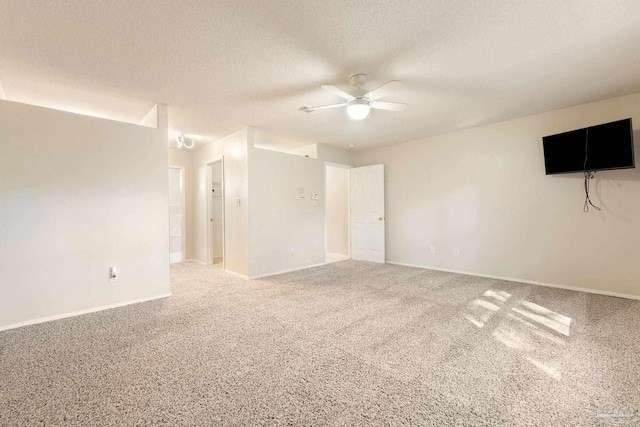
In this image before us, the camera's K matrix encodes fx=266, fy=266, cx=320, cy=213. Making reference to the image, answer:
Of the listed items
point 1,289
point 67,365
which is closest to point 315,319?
point 67,365

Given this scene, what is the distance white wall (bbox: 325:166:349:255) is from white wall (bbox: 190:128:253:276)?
267 cm

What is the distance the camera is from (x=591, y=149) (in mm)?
3324

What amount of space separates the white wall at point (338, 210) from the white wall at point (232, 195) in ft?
8.77

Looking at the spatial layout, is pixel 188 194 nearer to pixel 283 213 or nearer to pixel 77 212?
pixel 283 213

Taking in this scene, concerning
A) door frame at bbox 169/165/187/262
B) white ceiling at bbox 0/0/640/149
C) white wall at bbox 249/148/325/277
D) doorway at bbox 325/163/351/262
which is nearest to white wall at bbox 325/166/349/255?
doorway at bbox 325/163/351/262

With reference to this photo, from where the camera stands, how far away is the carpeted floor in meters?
1.50

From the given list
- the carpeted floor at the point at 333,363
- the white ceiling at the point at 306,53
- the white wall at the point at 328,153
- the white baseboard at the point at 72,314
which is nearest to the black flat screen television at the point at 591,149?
the white ceiling at the point at 306,53

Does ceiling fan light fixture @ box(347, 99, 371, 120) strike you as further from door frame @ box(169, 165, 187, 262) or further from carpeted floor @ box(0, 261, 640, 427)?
door frame @ box(169, 165, 187, 262)

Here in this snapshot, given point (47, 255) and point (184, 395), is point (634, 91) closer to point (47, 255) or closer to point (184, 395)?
point (184, 395)

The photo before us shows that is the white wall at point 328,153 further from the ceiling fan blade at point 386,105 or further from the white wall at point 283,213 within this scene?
the ceiling fan blade at point 386,105

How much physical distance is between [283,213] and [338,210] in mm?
2147

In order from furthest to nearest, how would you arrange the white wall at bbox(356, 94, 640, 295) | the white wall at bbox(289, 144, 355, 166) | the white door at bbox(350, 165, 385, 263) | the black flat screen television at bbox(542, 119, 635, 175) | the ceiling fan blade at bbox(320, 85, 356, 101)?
the white door at bbox(350, 165, 385, 263) → the white wall at bbox(289, 144, 355, 166) → the white wall at bbox(356, 94, 640, 295) → the black flat screen television at bbox(542, 119, 635, 175) → the ceiling fan blade at bbox(320, 85, 356, 101)

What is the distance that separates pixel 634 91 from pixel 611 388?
358cm

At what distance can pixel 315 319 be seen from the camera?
278cm
